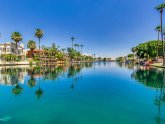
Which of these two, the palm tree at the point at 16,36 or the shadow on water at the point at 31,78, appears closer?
the shadow on water at the point at 31,78

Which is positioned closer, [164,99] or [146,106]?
[146,106]

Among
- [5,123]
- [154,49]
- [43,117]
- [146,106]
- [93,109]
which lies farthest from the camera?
[154,49]

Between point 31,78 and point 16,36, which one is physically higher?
point 16,36

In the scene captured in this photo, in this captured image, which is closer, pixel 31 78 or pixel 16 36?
pixel 31 78

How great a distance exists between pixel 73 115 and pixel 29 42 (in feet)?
277

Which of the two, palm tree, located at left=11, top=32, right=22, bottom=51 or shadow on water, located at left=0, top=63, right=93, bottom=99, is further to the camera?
palm tree, located at left=11, top=32, right=22, bottom=51

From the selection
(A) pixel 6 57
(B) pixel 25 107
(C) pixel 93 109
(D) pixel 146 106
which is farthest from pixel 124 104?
(A) pixel 6 57

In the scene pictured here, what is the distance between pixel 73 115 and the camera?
8.79m

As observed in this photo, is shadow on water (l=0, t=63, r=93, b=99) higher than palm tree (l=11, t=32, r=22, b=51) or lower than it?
lower

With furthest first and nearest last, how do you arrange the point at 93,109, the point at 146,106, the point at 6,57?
A: 1. the point at 6,57
2. the point at 146,106
3. the point at 93,109

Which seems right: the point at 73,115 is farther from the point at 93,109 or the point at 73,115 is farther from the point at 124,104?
the point at 124,104

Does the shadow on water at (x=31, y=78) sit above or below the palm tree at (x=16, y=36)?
below

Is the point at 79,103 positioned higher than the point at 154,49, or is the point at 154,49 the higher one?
the point at 154,49

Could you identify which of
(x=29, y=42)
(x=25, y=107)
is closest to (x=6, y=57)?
(x=29, y=42)
